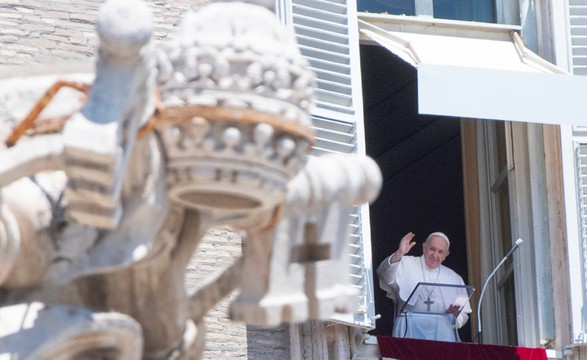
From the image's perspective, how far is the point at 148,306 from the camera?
19.9 feet

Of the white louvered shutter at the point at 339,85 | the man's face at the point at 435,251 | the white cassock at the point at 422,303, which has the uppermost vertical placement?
the white louvered shutter at the point at 339,85

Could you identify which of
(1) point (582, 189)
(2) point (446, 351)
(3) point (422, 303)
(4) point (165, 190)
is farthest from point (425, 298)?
(4) point (165, 190)

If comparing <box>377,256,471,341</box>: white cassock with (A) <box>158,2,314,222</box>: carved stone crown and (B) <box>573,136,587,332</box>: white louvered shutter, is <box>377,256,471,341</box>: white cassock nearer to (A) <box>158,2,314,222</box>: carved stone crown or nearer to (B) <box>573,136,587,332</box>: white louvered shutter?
(B) <box>573,136,587,332</box>: white louvered shutter

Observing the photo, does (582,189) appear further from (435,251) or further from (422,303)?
(422,303)

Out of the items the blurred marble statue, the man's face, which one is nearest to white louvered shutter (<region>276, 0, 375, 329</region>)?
the man's face

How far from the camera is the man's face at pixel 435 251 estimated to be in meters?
14.1

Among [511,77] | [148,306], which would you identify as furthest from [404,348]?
[148,306]

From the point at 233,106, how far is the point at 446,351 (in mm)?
7878

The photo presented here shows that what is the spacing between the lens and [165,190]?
226 inches

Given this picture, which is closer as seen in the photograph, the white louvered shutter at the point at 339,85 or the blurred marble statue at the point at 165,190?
the blurred marble statue at the point at 165,190

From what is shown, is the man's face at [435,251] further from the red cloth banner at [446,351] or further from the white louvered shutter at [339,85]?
the white louvered shutter at [339,85]

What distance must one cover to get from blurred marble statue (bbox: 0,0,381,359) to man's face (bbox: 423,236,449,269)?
8060 millimetres

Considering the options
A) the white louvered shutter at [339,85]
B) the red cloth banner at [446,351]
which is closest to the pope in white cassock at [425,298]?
the red cloth banner at [446,351]

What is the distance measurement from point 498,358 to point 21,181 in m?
8.00
